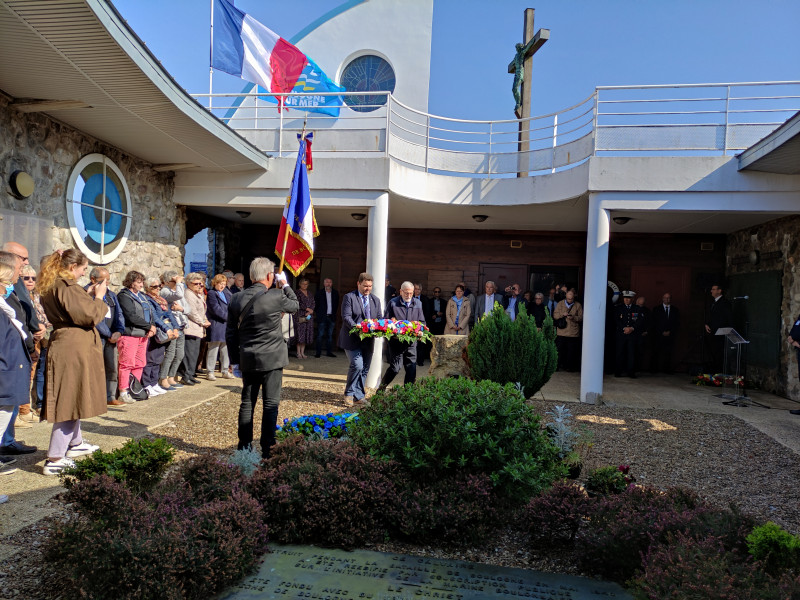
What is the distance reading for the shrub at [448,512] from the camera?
10.9ft

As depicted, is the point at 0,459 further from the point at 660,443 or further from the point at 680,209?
the point at 680,209

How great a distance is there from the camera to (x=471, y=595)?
2674mm

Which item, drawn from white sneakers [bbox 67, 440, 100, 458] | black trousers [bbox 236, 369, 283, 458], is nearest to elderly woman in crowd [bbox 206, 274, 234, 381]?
white sneakers [bbox 67, 440, 100, 458]

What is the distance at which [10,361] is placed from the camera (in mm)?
4195

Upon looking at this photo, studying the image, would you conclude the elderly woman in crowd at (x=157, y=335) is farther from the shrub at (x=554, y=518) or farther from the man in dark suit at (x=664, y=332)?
the man in dark suit at (x=664, y=332)

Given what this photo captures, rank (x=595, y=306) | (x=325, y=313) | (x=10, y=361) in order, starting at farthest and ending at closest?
1. (x=325, y=313)
2. (x=595, y=306)
3. (x=10, y=361)

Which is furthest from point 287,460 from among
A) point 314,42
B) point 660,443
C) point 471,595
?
point 314,42

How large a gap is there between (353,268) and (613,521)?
11.7m

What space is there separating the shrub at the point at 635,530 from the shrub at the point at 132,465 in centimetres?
282

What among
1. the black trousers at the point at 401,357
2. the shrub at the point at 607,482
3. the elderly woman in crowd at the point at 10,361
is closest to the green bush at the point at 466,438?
the shrub at the point at 607,482

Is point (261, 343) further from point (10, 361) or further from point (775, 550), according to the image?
point (775, 550)

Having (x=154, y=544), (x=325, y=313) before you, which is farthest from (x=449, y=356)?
(x=154, y=544)

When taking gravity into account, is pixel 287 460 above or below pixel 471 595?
above

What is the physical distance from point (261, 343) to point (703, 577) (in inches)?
137
